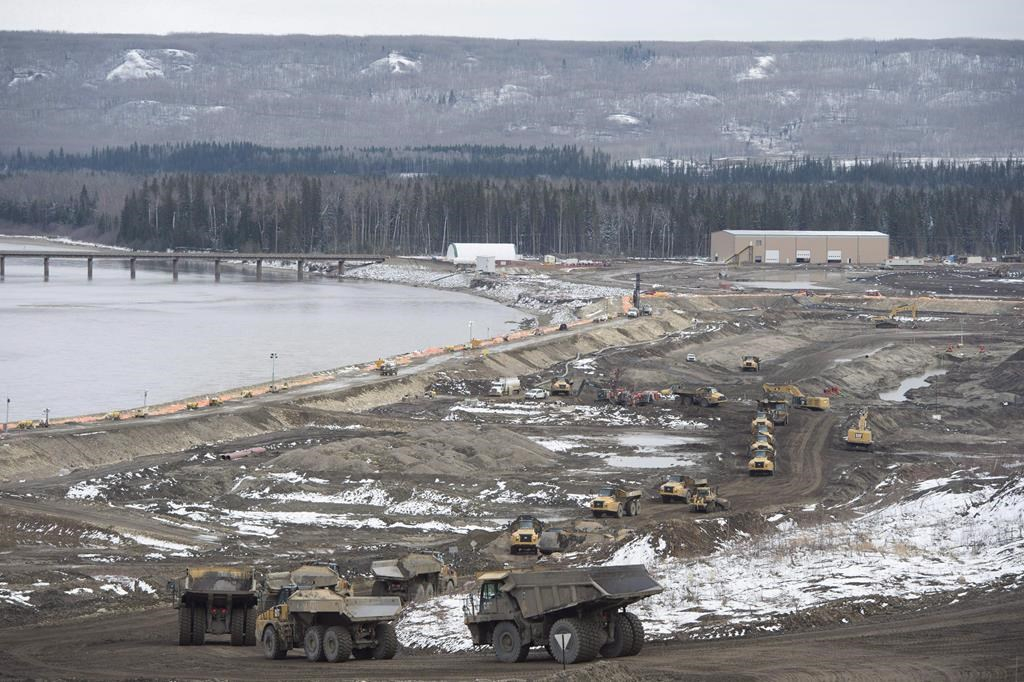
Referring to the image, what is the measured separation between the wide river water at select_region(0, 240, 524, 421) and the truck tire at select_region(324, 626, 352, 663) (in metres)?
47.7

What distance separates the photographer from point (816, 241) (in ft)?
641

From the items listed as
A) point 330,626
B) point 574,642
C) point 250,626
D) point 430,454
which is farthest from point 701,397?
point 574,642

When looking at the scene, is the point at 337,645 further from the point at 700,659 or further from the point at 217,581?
the point at 700,659

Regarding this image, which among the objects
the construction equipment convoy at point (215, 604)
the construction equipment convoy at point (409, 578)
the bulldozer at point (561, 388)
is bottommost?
the bulldozer at point (561, 388)

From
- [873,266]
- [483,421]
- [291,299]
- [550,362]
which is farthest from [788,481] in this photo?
[873,266]

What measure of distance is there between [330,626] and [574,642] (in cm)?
456

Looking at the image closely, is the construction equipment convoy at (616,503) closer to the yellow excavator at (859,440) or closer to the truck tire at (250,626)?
the yellow excavator at (859,440)

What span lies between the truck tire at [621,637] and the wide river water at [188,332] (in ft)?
166

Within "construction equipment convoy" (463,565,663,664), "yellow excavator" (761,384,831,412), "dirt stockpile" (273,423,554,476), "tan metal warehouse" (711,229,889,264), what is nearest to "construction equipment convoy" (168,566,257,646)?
"construction equipment convoy" (463,565,663,664)

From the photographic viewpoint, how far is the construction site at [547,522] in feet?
87.4

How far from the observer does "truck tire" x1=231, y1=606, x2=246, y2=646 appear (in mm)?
30266

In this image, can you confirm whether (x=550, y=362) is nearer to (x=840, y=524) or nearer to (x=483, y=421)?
(x=483, y=421)

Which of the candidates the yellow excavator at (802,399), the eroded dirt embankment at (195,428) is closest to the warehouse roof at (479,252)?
the eroded dirt embankment at (195,428)

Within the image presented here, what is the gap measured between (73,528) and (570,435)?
27637 millimetres
